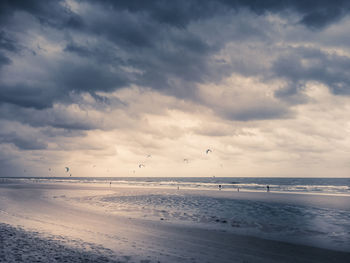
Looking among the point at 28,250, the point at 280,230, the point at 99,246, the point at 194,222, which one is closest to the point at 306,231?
the point at 280,230

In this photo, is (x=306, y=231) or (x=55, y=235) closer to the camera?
(x=55, y=235)

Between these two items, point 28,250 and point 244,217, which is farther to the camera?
point 244,217

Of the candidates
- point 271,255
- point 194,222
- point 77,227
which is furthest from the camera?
point 194,222

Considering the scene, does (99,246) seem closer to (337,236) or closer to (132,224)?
(132,224)

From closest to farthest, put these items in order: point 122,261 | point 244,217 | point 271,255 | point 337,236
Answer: point 122,261 < point 271,255 < point 337,236 < point 244,217

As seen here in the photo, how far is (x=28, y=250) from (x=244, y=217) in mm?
19594

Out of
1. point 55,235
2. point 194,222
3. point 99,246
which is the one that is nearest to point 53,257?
point 99,246

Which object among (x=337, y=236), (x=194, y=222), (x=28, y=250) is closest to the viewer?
(x=28, y=250)

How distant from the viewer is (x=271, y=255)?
12.4m

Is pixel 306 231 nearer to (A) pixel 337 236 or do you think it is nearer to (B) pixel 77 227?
(A) pixel 337 236

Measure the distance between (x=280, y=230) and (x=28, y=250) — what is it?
1717 cm

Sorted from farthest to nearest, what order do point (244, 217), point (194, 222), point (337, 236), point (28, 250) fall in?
point (244, 217)
point (194, 222)
point (337, 236)
point (28, 250)

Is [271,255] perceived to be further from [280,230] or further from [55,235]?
[55,235]

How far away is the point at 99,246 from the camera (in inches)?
511
